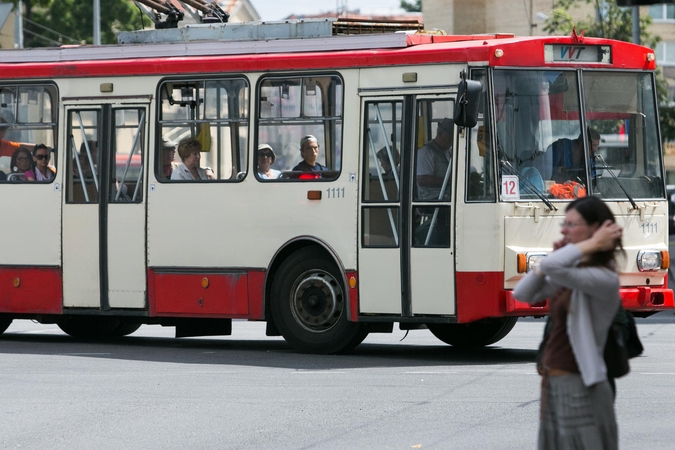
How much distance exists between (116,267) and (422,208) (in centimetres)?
342

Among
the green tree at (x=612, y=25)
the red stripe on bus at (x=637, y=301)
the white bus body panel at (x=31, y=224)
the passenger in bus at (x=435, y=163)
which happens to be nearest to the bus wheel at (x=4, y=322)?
the white bus body panel at (x=31, y=224)

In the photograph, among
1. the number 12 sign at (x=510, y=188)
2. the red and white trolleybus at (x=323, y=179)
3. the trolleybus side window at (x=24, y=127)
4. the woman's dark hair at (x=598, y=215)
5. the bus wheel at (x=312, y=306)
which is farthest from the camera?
the trolleybus side window at (x=24, y=127)

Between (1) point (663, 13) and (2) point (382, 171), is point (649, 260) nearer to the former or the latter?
(2) point (382, 171)

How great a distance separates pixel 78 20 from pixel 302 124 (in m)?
41.4

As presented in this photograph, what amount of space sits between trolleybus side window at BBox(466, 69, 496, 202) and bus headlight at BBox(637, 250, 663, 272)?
1.53m

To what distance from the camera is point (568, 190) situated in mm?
12133

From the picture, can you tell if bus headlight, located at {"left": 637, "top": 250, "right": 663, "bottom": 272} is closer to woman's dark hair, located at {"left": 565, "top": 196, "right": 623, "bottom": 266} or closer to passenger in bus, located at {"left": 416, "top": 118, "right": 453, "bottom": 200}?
passenger in bus, located at {"left": 416, "top": 118, "right": 453, "bottom": 200}

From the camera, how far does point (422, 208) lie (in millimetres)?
12188

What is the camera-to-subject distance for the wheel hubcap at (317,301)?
41.5ft

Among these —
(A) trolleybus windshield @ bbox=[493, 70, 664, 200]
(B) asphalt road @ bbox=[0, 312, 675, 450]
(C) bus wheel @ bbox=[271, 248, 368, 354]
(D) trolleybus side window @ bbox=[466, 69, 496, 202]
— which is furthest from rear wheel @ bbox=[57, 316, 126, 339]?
(A) trolleybus windshield @ bbox=[493, 70, 664, 200]

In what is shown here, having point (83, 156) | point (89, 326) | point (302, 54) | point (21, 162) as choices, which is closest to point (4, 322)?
point (89, 326)

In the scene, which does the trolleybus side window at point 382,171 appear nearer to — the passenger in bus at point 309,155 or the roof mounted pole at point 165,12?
the passenger in bus at point 309,155

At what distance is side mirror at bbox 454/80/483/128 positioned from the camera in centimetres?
1150

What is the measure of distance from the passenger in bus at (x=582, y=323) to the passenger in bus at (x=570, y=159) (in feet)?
22.6
